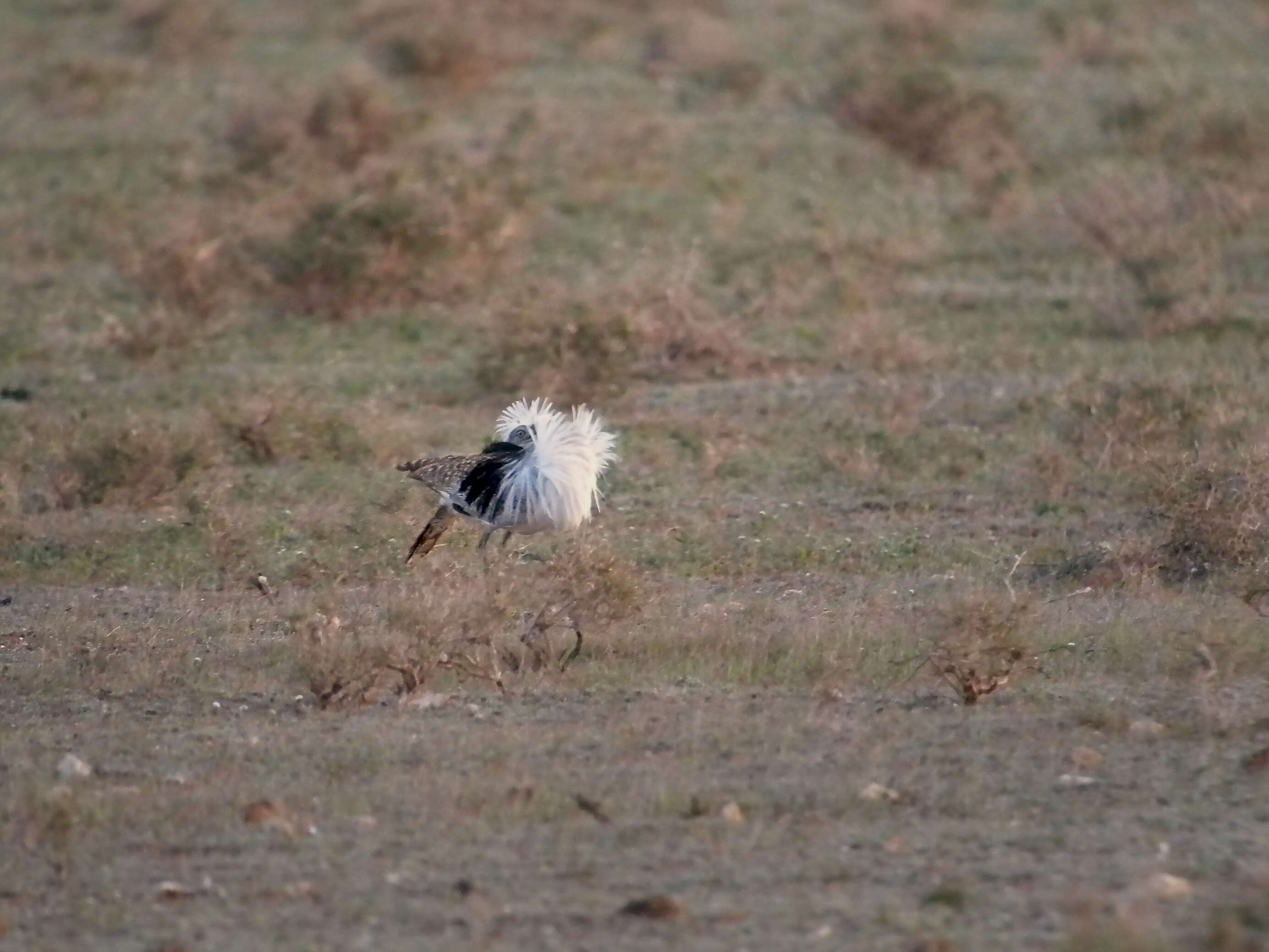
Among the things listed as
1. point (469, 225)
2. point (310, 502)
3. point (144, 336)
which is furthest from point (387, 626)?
point (469, 225)

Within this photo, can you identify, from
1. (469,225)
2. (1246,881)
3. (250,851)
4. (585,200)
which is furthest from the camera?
(585,200)

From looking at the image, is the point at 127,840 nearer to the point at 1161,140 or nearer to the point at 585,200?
the point at 585,200

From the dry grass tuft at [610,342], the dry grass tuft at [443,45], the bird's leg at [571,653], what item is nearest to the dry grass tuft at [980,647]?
the bird's leg at [571,653]

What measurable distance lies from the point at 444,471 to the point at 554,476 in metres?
0.84

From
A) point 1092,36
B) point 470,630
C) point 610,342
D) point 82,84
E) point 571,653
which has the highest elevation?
point 1092,36

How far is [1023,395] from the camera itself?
38.1 feet

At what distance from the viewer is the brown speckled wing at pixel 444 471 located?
28.3 ft

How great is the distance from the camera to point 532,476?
26.8 feet

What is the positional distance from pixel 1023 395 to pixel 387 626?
539 cm

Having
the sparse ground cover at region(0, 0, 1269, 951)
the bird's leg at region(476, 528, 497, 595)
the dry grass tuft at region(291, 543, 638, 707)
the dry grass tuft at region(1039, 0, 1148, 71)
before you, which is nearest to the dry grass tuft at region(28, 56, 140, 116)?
the sparse ground cover at region(0, 0, 1269, 951)

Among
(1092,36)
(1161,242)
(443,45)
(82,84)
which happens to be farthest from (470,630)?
(1092,36)

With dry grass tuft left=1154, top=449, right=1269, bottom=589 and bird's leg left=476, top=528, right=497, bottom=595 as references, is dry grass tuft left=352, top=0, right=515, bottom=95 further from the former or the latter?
dry grass tuft left=1154, top=449, right=1269, bottom=589

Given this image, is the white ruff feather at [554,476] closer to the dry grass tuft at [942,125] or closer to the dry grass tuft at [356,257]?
the dry grass tuft at [356,257]

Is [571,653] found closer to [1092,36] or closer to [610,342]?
[610,342]
